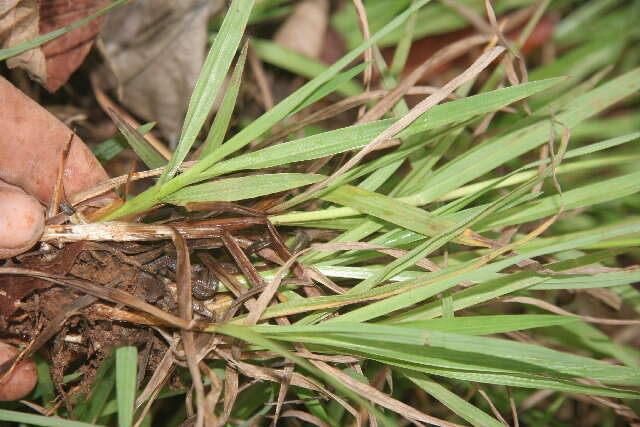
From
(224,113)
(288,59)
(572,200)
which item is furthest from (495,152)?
(288,59)

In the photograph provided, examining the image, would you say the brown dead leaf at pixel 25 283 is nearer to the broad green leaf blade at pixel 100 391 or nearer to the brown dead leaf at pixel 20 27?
the broad green leaf blade at pixel 100 391

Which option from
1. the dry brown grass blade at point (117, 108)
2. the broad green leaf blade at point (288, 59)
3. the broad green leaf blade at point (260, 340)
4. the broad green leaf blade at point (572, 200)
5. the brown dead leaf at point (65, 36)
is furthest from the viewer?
the broad green leaf blade at point (288, 59)

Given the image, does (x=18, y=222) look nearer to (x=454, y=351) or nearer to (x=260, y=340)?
(x=260, y=340)

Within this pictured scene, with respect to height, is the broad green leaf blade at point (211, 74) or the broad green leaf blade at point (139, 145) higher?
the broad green leaf blade at point (211, 74)

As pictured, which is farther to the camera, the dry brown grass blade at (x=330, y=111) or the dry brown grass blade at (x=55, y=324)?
the dry brown grass blade at (x=330, y=111)

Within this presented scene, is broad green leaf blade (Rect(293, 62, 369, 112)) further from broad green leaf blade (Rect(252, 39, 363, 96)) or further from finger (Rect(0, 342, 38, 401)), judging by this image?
finger (Rect(0, 342, 38, 401))

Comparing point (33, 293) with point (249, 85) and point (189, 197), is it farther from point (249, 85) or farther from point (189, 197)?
point (249, 85)

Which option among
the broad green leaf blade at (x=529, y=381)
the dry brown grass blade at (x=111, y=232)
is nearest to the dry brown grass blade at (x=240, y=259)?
the dry brown grass blade at (x=111, y=232)
